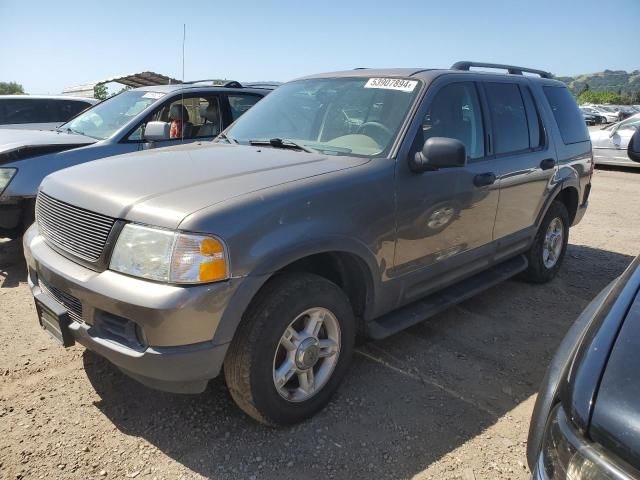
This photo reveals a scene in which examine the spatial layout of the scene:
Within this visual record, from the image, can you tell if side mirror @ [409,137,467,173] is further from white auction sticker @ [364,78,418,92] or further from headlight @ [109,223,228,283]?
headlight @ [109,223,228,283]

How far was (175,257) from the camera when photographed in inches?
85.5

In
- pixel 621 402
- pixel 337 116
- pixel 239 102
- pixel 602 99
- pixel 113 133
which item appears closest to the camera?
pixel 621 402

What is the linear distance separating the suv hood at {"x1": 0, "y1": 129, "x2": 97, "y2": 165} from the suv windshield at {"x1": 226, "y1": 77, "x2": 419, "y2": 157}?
7.46 feet

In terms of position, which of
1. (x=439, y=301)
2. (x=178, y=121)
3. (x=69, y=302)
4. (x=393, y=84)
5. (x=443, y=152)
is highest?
(x=393, y=84)

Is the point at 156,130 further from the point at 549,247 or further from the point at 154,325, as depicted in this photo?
the point at 549,247

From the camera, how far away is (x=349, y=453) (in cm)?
253

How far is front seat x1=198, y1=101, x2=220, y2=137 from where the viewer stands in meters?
6.14

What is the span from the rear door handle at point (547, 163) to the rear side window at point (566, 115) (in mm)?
382

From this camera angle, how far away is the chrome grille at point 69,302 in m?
2.47

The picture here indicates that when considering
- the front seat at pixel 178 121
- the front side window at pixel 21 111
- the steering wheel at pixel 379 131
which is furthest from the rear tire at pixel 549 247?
the front side window at pixel 21 111

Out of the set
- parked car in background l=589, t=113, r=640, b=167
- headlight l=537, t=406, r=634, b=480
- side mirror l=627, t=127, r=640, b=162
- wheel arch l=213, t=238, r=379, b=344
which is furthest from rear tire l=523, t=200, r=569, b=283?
parked car in background l=589, t=113, r=640, b=167

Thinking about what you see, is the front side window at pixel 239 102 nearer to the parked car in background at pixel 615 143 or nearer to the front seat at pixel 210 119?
the front seat at pixel 210 119

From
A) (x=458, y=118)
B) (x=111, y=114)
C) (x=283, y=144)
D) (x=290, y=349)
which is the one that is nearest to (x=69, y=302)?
(x=290, y=349)

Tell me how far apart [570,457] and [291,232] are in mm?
1505
